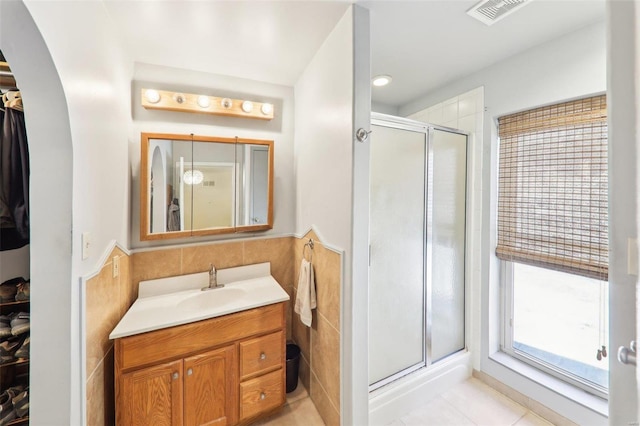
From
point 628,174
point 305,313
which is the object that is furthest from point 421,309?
point 628,174

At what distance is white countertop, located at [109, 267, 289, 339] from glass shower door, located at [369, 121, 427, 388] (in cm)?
68

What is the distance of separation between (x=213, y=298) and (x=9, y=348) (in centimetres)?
92

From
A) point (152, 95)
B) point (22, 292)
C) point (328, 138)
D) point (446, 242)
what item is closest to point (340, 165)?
point (328, 138)

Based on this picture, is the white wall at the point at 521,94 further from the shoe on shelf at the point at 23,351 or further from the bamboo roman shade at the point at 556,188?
the shoe on shelf at the point at 23,351

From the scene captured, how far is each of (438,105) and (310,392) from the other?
8.64 feet

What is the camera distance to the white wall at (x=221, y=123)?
165 centimetres

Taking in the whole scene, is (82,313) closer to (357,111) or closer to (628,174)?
(357,111)

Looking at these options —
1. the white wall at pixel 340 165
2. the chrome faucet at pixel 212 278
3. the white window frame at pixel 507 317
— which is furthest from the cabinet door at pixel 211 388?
the white window frame at pixel 507 317

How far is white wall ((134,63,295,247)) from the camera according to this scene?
1653mm

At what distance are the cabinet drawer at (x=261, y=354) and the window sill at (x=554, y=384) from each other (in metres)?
1.62

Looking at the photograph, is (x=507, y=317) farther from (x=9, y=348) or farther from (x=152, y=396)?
(x=9, y=348)

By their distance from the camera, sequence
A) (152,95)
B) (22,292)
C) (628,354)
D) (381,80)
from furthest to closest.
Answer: (381,80)
(152,95)
(22,292)
(628,354)

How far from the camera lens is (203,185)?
1.78 meters

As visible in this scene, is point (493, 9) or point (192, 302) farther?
point (192, 302)
